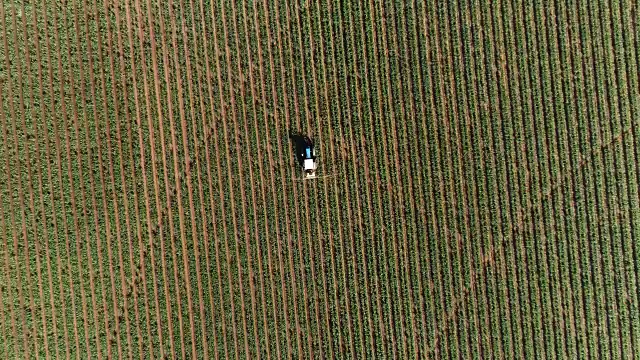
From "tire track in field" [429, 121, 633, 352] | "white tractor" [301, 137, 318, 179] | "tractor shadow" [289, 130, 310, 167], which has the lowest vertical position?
"tire track in field" [429, 121, 633, 352]

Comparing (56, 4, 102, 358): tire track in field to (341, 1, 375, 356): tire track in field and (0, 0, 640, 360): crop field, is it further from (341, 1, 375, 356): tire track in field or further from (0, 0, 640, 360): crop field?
(341, 1, 375, 356): tire track in field

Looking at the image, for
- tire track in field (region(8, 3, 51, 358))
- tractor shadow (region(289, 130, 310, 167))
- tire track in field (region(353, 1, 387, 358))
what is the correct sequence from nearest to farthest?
1. tire track in field (region(8, 3, 51, 358))
2. tire track in field (region(353, 1, 387, 358))
3. tractor shadow (region(289, 130, 310, 167))

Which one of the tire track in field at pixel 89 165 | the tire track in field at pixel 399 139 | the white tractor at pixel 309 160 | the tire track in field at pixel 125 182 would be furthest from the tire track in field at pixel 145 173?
the tire track in field at pixel 399 139

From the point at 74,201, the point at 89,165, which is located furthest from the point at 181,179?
the point at 74,201

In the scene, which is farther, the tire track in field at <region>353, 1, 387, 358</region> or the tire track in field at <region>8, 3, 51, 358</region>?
the tire track in field at <region>353, 1, 387, 358</region>

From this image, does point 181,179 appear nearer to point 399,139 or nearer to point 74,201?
point 74,201

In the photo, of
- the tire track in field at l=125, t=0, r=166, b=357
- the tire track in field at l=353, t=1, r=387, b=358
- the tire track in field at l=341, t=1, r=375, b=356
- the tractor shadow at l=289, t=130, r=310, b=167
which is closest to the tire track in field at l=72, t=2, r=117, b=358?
the tire track in field at l=125, t=0, r=166, b=357
